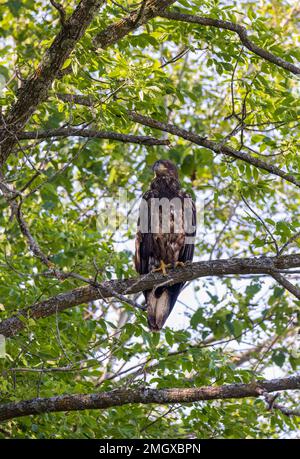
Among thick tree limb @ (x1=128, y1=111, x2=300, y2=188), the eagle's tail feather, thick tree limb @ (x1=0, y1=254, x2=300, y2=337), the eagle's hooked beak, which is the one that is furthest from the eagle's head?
thick tree limb @ (x1=0, y1=254, x2=300, y2=337)

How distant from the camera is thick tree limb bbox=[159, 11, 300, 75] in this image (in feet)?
17.9

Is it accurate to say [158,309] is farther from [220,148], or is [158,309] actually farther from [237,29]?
[237,29]

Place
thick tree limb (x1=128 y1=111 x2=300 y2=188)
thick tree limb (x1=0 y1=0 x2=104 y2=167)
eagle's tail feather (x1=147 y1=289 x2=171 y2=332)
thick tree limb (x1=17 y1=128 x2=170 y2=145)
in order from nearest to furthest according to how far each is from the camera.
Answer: thick tree limb (x1=0 y1=0 x2=104 y2=167) → thick tree limb (x1=17 y1=128 x2=170 y2=145) → thick tree limb (x1=128 y1=111 x2=300 y2=188) → eagle's tail feather (x1=147 y1=289 x2=171 y2=332)

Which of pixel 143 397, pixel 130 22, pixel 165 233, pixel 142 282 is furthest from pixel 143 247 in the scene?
pixel 143 397

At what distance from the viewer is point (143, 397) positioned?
4.77 meters

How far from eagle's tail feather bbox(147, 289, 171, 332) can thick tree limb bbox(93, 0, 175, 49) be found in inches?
84.3

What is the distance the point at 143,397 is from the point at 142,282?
0.75 metres

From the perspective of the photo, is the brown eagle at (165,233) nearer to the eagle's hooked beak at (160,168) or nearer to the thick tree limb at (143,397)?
the eagle's hooked beak at (160,168)

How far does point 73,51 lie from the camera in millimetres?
5008

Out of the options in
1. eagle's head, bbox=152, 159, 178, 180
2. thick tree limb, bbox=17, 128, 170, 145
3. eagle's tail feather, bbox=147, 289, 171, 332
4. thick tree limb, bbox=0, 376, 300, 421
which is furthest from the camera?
eagle's head, bbox=152, 159, 178, 180

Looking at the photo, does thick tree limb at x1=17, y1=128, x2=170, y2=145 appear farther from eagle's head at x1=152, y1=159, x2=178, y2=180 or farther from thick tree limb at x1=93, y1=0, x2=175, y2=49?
eagle's head at x1=152, y1=159, x2=178, y2=180

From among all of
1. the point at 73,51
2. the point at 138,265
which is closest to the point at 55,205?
the point at 138,265

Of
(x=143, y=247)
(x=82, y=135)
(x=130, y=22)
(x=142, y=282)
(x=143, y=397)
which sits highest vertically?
(x=130, y=22)
